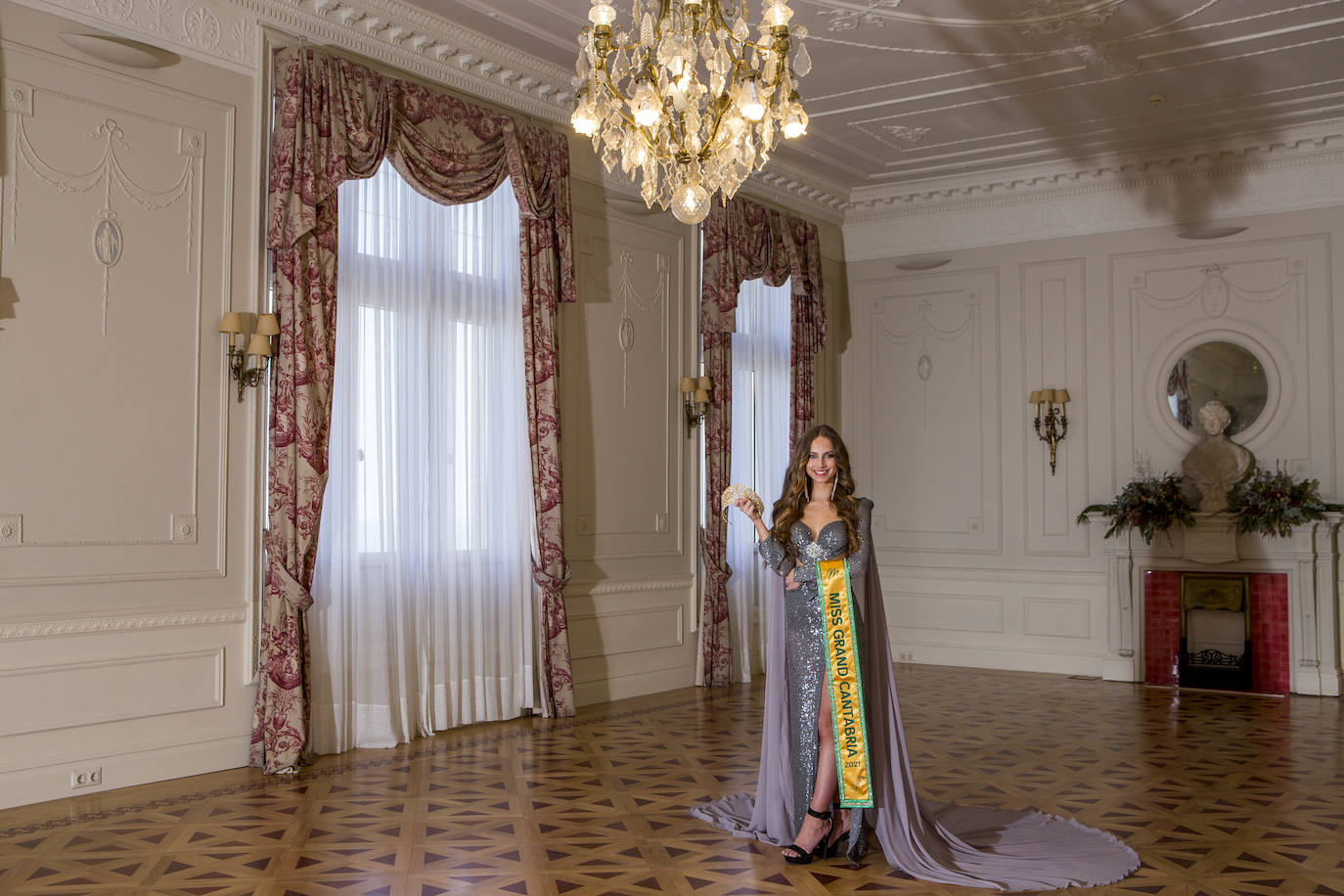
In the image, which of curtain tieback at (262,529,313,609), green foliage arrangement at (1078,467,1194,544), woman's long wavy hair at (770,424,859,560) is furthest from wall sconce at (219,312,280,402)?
green foliage arrangement at (1078,467,1194,544)

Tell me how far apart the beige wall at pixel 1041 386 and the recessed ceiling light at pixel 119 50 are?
7174 mm

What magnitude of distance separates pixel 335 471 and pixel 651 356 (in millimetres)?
3090

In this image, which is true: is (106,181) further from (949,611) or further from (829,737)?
(949,611)

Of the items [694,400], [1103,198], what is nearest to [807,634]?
[694,400]

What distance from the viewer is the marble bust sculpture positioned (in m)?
9.36

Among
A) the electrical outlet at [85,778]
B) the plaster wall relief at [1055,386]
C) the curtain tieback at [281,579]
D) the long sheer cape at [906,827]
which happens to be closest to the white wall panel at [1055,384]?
the plaster wall relief at [1055,386]

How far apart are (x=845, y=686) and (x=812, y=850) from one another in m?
0.65

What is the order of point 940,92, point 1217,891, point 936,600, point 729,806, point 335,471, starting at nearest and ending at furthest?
point 1217,891, point 729,806, point 335,471, point 940,92, point 936,600

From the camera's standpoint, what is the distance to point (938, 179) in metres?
10.9

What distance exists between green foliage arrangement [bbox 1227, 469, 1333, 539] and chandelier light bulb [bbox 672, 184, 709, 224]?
19.9 feet

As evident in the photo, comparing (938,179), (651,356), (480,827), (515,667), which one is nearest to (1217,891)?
(480,827)

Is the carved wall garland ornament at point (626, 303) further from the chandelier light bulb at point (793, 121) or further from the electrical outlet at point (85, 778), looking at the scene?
the electrical outlet at point (85, 778)

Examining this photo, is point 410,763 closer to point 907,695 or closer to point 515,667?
point 515,667

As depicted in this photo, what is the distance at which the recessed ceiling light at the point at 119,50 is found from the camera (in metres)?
5.51
